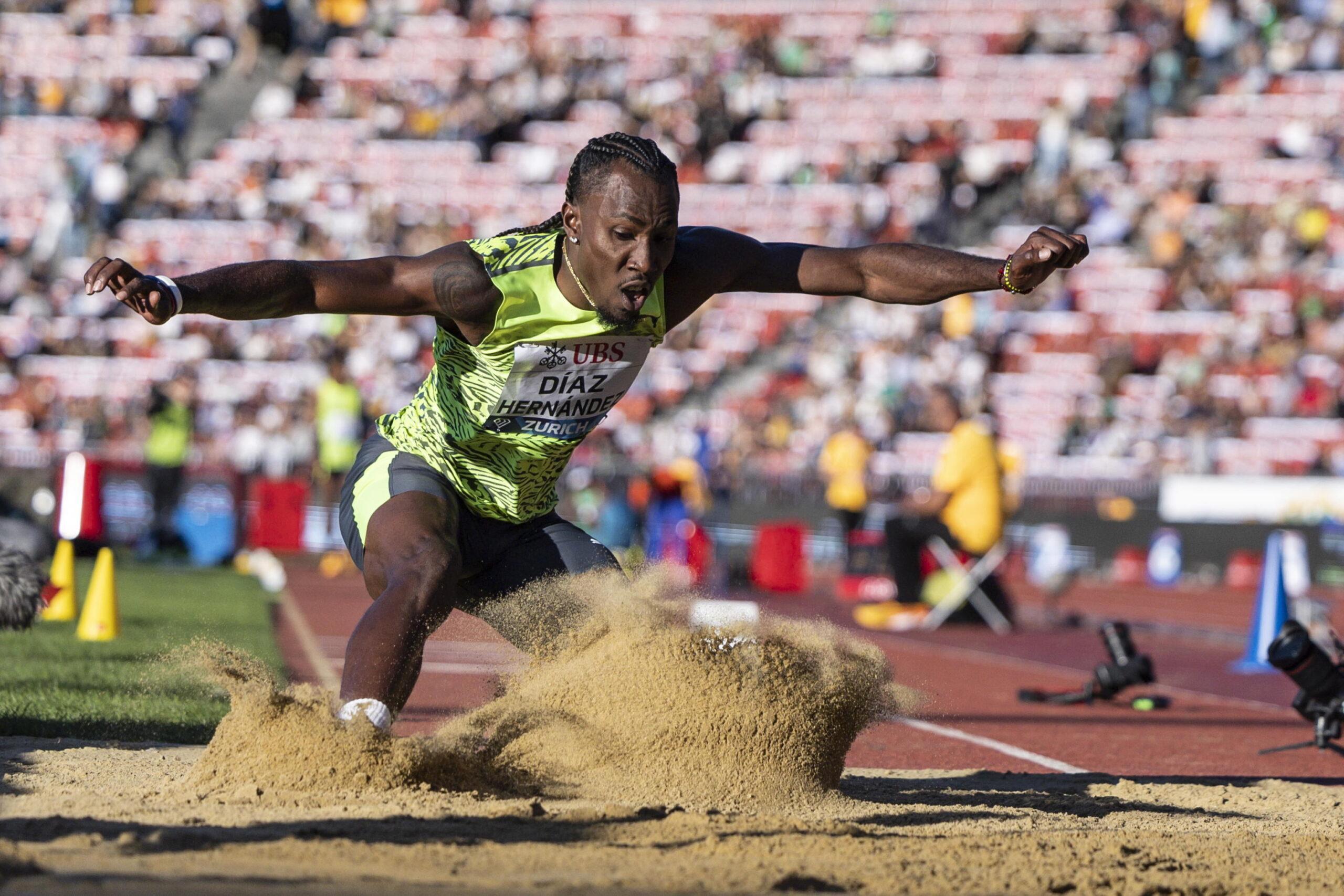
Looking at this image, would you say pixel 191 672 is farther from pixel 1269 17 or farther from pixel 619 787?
pixel 1269 17

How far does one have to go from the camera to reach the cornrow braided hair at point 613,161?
4.78m

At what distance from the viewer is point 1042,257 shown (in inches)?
199

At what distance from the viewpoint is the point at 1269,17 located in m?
30.3

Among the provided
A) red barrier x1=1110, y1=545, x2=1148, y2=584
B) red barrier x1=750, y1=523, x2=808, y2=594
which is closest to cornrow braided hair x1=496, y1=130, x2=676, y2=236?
red barrier x1=750, y1=523, x2=808, y2=594

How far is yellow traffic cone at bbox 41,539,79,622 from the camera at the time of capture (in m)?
11.4

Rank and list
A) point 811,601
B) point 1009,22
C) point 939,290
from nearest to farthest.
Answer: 1. point 939,290
2. point 811,601
3. point 1009,22

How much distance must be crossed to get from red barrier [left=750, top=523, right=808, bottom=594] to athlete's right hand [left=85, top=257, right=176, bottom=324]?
13781 mm

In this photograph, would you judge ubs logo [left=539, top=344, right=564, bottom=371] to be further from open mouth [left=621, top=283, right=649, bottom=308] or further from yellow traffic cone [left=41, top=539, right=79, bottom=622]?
yellow traffic cone [left=41, top=539, right=79, bottom=622]

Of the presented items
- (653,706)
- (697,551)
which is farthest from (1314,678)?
(697,551)

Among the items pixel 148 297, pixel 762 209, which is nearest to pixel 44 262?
pixel 762 209

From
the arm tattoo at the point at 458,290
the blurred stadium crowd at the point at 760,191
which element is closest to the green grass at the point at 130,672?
the arm tattoo at the point at 458,290

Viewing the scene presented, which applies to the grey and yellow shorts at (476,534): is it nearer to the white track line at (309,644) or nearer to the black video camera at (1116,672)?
the white track line at (309,644)

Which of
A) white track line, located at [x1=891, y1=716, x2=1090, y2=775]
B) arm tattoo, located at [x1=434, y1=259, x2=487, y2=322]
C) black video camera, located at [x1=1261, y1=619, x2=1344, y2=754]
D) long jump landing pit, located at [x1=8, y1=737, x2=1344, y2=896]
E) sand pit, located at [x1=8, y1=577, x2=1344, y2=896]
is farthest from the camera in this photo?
black video camera, located at [x1=1261, y1=619, x2=1344, y2=754]

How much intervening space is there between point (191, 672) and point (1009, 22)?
2875cm
